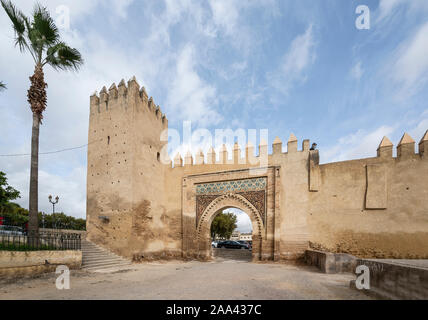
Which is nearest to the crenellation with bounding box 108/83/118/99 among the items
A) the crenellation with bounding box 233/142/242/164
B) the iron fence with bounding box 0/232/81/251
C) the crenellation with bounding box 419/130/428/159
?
the crenellation with bounding box 233/142/242/164

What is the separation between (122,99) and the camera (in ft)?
39.5

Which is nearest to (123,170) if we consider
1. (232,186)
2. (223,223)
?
(232,186)

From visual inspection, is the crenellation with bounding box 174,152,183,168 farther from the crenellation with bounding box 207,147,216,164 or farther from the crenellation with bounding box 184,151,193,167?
the crenellation with bounding box 207,147,216,164

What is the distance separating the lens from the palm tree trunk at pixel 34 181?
25.1 ft

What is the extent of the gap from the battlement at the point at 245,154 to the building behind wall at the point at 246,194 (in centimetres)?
5

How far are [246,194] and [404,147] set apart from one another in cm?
648

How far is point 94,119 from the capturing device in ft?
41.5

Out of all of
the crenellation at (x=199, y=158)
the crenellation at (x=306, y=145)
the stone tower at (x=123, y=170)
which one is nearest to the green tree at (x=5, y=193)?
the stone tower at (x=123, y=170)

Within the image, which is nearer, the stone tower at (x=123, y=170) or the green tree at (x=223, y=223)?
the stone tower at (x=123, y=170)

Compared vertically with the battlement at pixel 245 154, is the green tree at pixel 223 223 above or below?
below

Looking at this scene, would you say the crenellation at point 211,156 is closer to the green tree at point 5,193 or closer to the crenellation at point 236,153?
the crenellation at point 236,153

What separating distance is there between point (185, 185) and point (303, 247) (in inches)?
253

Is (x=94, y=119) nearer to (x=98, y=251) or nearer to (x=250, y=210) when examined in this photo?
(x=98, y=251)
